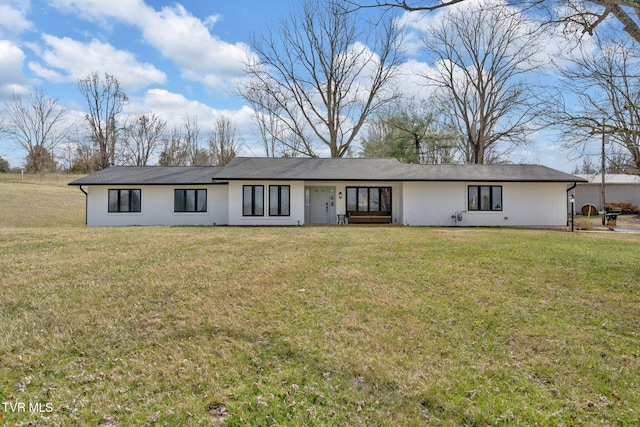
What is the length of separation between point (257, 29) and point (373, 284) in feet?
80.7

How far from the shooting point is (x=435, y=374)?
3.59 metres

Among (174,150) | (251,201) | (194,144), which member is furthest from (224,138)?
(251,201)

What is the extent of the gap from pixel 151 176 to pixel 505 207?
18233mm

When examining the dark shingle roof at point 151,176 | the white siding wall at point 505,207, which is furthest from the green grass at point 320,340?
the dark shingle roof at point 151,176

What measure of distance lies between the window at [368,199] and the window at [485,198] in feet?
13.5

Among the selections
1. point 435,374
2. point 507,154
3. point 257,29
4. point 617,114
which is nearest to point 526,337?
point 435,374

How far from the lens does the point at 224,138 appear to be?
39.0 metres

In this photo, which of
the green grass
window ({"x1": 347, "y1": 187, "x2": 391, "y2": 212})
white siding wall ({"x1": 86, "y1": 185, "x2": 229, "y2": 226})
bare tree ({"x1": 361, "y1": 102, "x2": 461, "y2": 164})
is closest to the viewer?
the green grass

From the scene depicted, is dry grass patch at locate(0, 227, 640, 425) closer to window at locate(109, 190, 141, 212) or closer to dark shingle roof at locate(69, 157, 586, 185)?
dark shingle roof at locate(69, 157, 586, 185)

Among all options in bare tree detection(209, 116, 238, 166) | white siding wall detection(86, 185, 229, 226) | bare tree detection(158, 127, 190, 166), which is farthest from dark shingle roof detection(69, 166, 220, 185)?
bare tree detection(158, 127, 190, 166)

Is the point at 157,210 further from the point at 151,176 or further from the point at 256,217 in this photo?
the point at 256,217

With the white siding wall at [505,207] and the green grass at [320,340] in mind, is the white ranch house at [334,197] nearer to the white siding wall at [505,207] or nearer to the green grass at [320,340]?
the white siding wall at [505,207]

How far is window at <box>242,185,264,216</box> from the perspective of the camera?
54.5 feet

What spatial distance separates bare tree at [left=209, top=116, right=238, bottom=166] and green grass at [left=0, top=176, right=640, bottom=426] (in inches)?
1241
